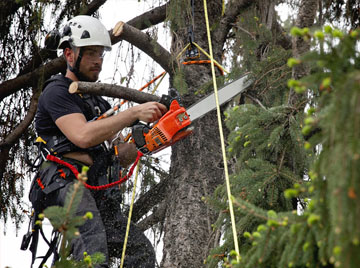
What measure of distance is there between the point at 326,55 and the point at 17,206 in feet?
15.4

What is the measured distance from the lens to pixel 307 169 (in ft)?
8.84

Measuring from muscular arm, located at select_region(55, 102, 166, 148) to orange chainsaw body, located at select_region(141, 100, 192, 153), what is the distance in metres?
0.10

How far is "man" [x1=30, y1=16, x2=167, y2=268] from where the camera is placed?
10.6 ft

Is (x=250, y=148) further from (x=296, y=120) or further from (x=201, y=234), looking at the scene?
(x=201, y=234)

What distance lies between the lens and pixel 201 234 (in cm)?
359

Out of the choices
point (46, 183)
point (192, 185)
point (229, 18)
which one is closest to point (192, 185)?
point (192, 185)

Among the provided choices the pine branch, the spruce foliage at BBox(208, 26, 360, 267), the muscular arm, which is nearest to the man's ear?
the muscular arm

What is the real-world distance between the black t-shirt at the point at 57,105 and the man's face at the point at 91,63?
0.19 meters

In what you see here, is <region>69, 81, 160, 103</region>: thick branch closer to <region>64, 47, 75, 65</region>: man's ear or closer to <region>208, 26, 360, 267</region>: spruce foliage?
<region>64, 47, 75, 65</region>: man's ear

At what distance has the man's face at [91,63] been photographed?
148 inches

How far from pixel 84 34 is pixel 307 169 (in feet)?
6.54

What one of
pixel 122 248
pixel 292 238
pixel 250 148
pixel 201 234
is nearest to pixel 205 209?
pixel 201 234

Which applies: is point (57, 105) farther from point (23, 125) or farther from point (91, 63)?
point (23, 125)

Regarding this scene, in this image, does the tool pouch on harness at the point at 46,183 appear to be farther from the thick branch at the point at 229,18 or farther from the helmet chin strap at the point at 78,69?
the thick branch at the point at 229,18
